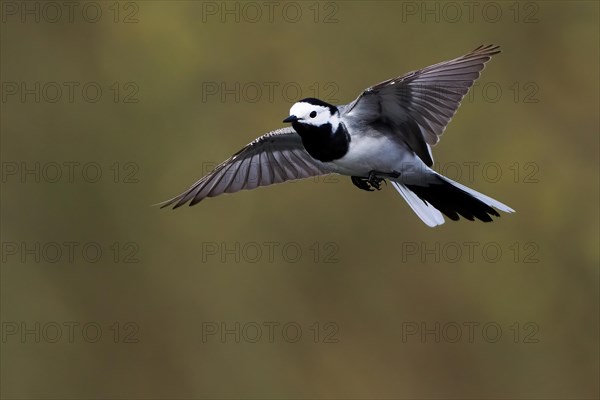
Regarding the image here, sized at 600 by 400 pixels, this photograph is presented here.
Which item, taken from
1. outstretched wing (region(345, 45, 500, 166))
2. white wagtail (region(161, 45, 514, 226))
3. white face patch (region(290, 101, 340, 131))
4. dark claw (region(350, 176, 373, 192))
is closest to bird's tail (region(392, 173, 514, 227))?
white wagtail (region(161, 45, 514, 226))

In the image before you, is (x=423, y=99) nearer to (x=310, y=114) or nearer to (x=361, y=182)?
(x=361, y=182)

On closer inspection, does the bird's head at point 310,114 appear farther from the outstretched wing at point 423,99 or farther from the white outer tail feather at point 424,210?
the white outer tail feather at point 424,210

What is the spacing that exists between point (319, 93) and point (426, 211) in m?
3.71

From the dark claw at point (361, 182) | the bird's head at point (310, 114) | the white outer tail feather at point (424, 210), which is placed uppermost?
the bird's head at point (310, 114)

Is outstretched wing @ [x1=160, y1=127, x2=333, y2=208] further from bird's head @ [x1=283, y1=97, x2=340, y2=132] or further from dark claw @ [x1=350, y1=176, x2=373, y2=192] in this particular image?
bird's head @ [x1=283, y1=97, x2=340, y2=132]

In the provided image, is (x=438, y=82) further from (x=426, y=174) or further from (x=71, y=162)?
(x=71, y=162)

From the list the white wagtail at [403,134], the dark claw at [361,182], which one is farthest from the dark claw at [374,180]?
the dark claw at [361,182]

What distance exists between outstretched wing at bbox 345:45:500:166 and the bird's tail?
0.63 ft

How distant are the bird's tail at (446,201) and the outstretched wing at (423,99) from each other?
0.19 m

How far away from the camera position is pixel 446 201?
20.1 ft

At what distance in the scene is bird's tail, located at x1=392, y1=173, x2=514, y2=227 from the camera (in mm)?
5863

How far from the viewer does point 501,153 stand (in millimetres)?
10445

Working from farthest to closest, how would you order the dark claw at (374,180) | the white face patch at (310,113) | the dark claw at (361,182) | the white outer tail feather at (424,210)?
the white outer tail feather at (424,210)
the dark claw at (361,182)
the dark claw at (374,180)
the white face patch at (310,113)

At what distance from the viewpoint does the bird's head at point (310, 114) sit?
561 cm
